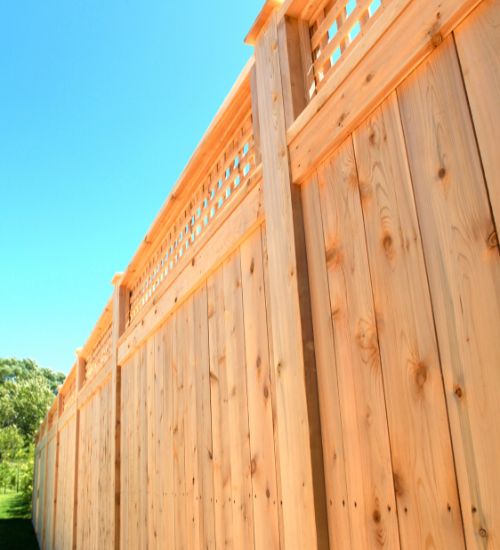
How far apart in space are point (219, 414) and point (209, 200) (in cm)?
99

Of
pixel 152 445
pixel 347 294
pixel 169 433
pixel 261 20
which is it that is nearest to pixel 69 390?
pixel 152 445

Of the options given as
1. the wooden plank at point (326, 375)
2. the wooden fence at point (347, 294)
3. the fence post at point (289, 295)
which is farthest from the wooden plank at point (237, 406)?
the wooden plank at point (326, 375)

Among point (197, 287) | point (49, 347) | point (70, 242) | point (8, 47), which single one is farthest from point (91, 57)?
point (49, 347)

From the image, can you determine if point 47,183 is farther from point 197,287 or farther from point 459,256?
point 459,256

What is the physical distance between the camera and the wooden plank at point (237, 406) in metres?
1.88

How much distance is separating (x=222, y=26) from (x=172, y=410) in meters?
5.79

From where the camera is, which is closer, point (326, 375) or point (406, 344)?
point (406, 344)

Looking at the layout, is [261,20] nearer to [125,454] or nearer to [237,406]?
[237,406]

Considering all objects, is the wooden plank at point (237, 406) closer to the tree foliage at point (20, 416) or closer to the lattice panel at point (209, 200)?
the lattice panel at point (209, 200)

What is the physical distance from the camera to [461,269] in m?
1.06

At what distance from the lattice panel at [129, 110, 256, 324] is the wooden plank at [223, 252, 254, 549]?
344mm

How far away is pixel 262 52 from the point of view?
200cm

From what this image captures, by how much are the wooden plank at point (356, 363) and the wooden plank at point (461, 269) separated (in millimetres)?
212

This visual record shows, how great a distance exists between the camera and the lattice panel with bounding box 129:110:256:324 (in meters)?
2.24
